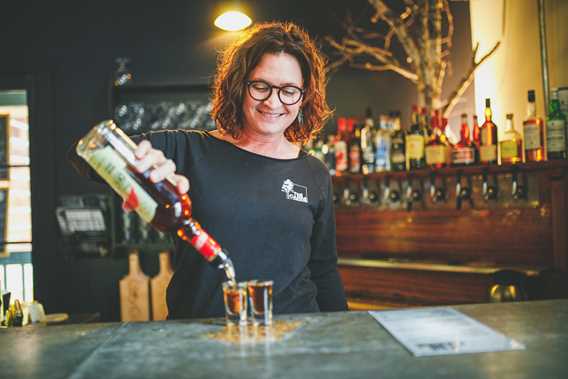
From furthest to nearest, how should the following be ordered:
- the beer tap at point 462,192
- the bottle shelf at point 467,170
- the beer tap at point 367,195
→ the beer tap at point 367,195 → the beer tap at point 462,192 → the bottle shelf at point 467,170

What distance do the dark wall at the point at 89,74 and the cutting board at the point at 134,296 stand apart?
24 centimetres

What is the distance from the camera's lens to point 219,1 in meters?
3.60

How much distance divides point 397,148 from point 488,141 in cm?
52

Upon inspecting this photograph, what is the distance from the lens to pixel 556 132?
2367mm

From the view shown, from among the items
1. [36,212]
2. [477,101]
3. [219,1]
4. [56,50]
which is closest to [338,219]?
[477,101]

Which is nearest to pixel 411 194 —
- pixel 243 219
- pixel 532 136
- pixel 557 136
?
pixel 532 136

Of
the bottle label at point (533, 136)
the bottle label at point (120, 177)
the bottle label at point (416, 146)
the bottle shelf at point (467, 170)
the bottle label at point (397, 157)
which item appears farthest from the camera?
the bottle label at point (397, 157)

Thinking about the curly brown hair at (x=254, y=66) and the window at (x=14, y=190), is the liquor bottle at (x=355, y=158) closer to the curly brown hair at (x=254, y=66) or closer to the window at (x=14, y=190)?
the curly brown hair at (x=254, y=66)

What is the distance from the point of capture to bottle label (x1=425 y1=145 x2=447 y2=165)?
9.04 feet

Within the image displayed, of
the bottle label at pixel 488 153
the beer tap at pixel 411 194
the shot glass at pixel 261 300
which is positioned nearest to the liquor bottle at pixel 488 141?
the bottle label at pixel 488 153

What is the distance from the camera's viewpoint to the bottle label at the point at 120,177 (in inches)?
38.4

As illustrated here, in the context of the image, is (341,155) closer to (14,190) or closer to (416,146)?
(416,146)

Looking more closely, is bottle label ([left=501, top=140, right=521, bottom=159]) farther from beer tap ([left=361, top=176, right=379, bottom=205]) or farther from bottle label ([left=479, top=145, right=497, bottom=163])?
beer tap ([left=361, top=176, right=379, bottom=205])

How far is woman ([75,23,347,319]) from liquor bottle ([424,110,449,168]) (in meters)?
1.39
